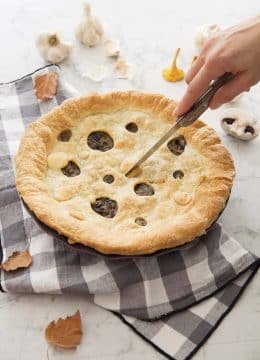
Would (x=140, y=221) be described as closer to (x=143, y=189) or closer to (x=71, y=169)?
(x=143, y=189)

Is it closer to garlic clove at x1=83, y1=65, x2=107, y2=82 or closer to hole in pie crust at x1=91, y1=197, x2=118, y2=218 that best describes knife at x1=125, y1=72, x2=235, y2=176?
hole in pie crust at x1=91, y1=197, x2=118, y2=218

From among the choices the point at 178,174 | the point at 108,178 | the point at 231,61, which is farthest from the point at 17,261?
the point at 231,61

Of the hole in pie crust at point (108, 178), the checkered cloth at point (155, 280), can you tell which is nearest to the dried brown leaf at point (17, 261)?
the checkered cloth at point (155, 280)

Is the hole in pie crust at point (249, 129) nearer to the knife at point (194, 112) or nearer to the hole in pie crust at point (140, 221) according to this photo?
the knife at point (194, 112)

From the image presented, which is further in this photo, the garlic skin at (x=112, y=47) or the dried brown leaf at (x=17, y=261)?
the garlic skin at (x=112, y=47)

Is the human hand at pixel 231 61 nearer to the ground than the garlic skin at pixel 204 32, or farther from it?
farther from it
